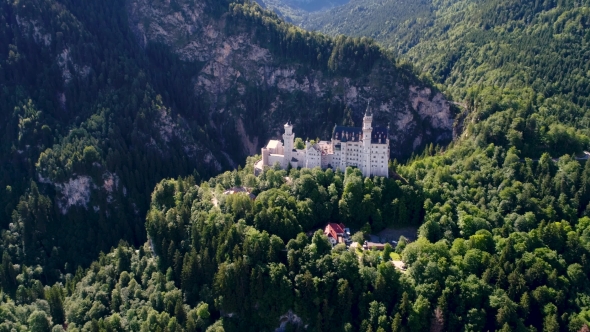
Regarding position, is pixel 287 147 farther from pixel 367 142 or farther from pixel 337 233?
pixel 337 233

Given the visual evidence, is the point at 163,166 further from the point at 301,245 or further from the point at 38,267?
the point at 301,245

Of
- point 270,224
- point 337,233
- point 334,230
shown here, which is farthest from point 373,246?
point 270,224

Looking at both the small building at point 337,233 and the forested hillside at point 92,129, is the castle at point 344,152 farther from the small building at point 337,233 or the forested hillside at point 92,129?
the forested hillside at point 92,129

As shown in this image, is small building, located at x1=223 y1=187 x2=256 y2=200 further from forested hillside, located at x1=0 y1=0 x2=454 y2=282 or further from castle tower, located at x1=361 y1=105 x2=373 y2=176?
forested hillside, located at x1=0 y1=0 x2=454 y2=282

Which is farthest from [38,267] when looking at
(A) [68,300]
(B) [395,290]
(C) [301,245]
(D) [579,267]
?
(D) [579,267]

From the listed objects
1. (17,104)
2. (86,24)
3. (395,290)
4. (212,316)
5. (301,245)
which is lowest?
(212,316)

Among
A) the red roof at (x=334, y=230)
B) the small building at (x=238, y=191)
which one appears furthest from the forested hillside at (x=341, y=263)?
the red roof at (x=334, y=230)
